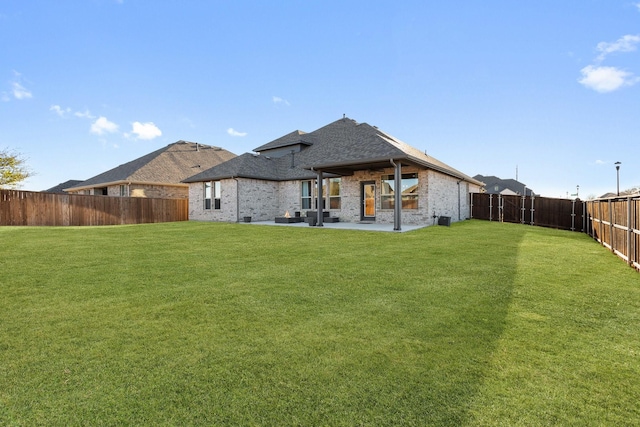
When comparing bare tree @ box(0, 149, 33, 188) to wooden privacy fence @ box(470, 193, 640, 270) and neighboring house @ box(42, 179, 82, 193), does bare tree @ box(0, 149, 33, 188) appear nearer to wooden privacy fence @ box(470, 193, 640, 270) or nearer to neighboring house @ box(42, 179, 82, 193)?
neighboring house @ box(42, 179, 82, 193)

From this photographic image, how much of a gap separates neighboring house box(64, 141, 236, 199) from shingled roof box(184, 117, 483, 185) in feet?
14.1

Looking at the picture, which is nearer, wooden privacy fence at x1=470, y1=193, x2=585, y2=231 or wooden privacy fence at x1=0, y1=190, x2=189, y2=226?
wooden privacy fence at x1=470, y1=193, x2=585, y2=231

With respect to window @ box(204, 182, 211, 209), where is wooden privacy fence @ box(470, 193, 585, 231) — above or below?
below

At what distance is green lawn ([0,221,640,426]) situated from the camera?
2.08 metres

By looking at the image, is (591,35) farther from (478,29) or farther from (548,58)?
(478,29)

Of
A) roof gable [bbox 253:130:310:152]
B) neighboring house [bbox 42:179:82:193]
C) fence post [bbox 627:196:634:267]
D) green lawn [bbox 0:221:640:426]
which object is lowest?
green lawn [bbox 0:221:640:426]

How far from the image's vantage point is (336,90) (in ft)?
73.0

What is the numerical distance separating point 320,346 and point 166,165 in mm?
26196

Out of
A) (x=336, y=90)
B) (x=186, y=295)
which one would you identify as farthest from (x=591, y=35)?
(x=186, y=295)

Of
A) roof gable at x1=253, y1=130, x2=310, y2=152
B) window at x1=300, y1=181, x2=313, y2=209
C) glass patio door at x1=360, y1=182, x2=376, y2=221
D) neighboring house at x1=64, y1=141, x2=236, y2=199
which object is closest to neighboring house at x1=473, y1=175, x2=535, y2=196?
roof gable at x1=253, y1=130, x2=310, y2=152

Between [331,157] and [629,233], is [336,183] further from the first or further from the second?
[629,233]

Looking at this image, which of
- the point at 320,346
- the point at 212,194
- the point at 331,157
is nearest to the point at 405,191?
the point at 331,157

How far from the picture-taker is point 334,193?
18219 millimetres

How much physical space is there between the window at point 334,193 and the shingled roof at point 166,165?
11.7m
